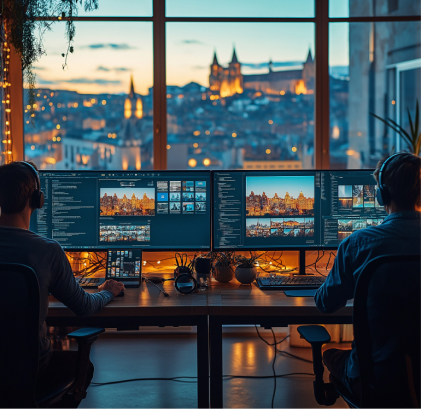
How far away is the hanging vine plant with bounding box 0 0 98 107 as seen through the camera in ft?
8.71

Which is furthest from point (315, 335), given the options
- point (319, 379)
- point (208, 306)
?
point (208, 306)

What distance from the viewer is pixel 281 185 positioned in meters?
2.36

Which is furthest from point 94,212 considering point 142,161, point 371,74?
point 371,74

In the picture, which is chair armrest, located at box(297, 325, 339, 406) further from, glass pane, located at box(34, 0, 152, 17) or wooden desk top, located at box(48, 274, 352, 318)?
glass pane, located at box(34, 0, 152, 17)

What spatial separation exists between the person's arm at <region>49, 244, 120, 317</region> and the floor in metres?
1.02

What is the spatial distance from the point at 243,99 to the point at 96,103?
3.74 feet

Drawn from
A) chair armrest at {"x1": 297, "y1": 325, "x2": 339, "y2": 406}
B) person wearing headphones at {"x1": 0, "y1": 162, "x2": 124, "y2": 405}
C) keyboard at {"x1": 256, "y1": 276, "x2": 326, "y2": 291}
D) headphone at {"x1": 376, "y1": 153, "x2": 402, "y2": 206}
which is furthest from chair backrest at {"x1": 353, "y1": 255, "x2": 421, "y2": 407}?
person wearing headphones at {"x1": 0, "y1": 162, "x2": 124, "y2": 405}

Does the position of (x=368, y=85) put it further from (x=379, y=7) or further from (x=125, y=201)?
(x=125, y=201)

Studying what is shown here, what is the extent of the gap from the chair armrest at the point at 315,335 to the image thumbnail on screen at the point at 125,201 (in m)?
1.07

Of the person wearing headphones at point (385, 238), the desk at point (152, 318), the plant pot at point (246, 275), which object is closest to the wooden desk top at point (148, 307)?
the desk at point (152, 318)

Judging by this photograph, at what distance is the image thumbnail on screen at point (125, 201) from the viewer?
2334mm

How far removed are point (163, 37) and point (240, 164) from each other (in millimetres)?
1114

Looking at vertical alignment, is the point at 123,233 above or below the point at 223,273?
above

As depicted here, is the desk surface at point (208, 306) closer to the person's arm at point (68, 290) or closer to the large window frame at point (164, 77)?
the person's arm at point (68, 290)
